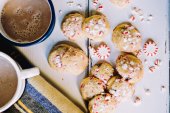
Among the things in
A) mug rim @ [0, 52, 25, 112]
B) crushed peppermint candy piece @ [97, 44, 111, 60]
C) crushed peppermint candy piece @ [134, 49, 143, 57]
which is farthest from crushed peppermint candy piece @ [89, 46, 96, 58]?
mug rim @ [0, 52, 25, 112]

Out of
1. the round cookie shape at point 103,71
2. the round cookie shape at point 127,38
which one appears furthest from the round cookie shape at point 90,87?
the round cookie shape at point 127,38

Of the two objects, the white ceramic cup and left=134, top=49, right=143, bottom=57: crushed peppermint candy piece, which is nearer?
the white ceramic cup

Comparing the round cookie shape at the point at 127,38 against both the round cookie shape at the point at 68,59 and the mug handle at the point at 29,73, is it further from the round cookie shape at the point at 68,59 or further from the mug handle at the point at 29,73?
the mug handle at the point at 29,73

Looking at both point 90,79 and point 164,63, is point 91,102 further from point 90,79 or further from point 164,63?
point 164,63

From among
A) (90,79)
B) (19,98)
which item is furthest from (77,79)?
(19,98)

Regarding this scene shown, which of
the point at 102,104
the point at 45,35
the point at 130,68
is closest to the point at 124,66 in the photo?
the point at 130,68

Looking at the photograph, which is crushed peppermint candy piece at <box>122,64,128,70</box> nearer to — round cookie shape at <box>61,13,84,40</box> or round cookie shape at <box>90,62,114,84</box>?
round cookie shape at <box>90,62,114,84</box>

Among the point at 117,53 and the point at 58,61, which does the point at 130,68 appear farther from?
the point at 58,61
